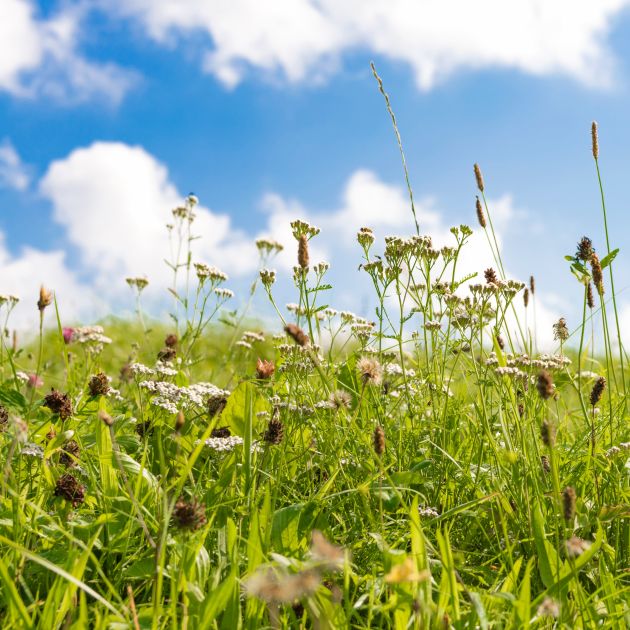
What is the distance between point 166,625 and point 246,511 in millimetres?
583

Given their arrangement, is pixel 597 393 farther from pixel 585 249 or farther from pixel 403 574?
pixel 403 574

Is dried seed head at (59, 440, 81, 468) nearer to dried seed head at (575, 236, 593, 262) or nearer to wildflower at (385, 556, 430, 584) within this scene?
wildflower at (385, 556, 430, 584)

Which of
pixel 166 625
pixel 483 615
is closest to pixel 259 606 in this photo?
pixel 166 625

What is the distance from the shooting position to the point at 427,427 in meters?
3.55

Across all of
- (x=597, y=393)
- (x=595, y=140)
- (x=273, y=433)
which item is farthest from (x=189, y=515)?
(x=595, y=140)

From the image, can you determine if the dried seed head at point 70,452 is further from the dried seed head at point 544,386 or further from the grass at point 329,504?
the dried seed head at point 544,386

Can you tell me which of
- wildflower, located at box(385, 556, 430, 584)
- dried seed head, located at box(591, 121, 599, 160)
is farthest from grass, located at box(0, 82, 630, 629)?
dried seed head, located at box(591, 121, 599, 160)

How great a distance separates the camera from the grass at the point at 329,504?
1861 millimetres

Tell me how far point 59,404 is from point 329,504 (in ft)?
3.99

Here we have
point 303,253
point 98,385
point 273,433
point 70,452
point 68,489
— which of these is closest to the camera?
point 303,253

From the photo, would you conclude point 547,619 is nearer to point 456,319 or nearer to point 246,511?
point 246,511

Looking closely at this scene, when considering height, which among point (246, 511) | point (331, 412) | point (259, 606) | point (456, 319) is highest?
point (456, 319)

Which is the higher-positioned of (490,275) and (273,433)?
(490,275)

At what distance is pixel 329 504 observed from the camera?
2.67m
